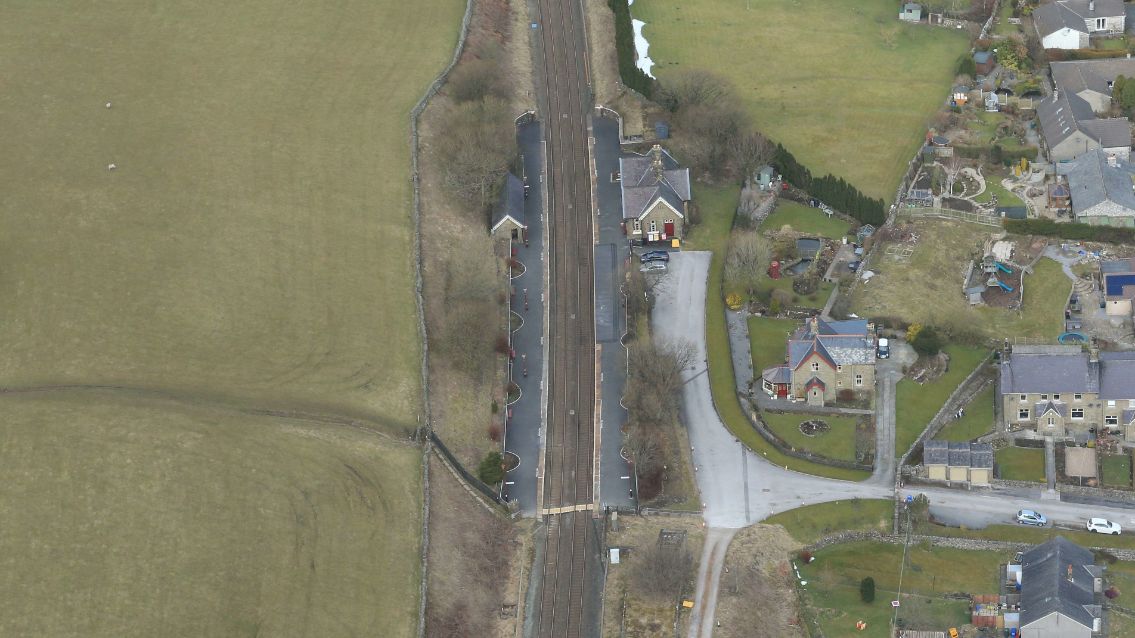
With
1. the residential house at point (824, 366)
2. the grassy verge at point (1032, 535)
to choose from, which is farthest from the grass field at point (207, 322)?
the grassy verge at point (1032, 535)

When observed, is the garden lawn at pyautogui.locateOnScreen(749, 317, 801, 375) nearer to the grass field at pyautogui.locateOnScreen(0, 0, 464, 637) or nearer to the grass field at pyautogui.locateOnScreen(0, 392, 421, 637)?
the grass field at pyautogui.locateOnScreen(0, 0, 464, 637)

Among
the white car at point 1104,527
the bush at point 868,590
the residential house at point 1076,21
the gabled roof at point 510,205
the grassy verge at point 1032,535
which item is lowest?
the bush at point 868,590

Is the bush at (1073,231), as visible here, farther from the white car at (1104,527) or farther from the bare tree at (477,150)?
the bare tree at (477,150)

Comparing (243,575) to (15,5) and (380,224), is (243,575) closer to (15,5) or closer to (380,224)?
(380,224)

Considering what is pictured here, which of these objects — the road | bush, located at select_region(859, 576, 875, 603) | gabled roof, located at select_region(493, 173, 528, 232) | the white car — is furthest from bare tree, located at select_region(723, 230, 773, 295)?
the white car

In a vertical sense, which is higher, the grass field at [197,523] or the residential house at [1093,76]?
the residential house at [1093,76]

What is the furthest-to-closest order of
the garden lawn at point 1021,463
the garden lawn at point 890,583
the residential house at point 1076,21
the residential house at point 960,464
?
the residential house at point 1076,21
the garden lawn at point 1021,463
the residential house at point 960,464
the garden lawn at point 890,583

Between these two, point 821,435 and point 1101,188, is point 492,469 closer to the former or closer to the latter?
point 821,435
